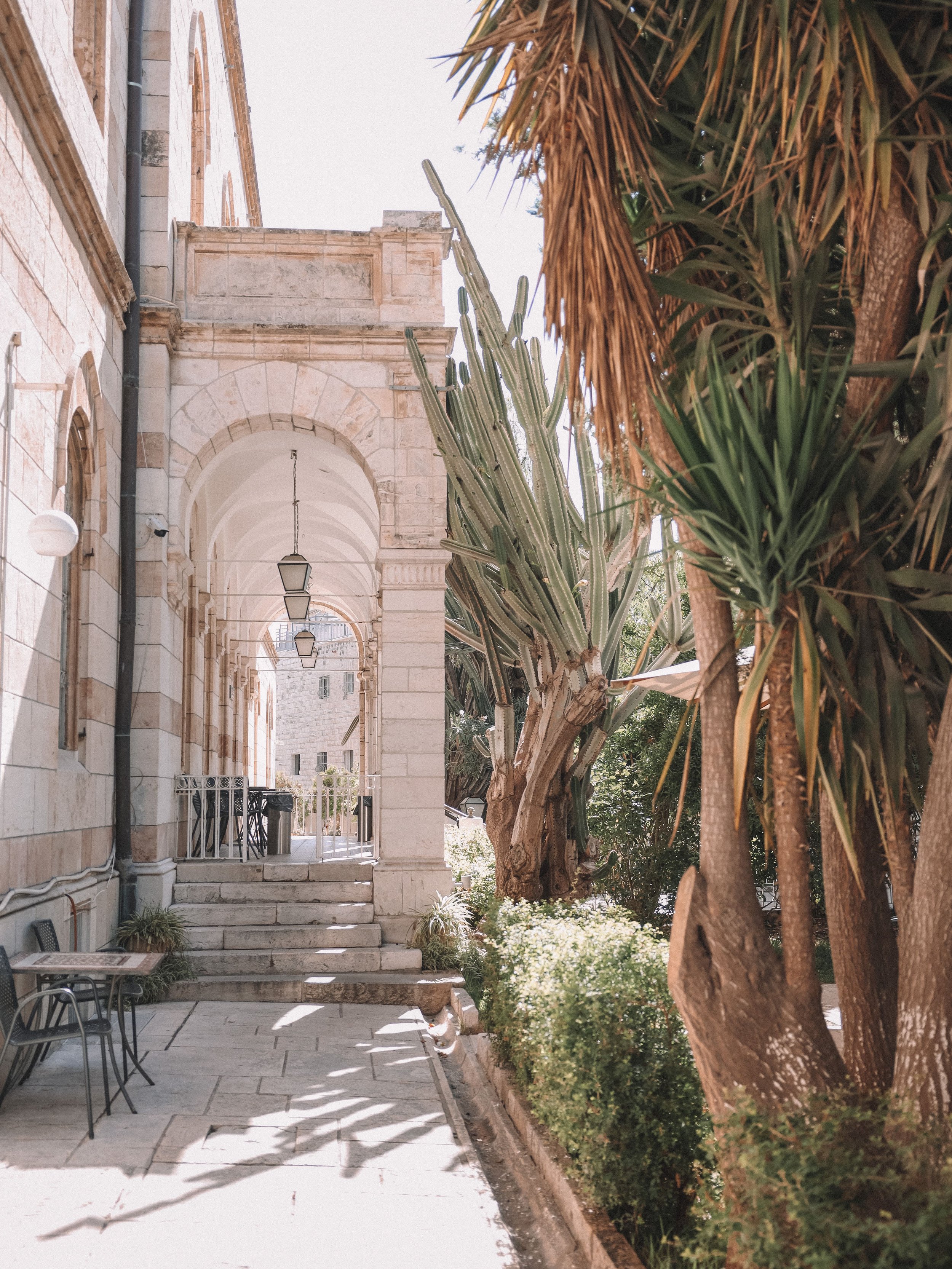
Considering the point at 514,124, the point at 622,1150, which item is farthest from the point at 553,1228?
the point at 514,124

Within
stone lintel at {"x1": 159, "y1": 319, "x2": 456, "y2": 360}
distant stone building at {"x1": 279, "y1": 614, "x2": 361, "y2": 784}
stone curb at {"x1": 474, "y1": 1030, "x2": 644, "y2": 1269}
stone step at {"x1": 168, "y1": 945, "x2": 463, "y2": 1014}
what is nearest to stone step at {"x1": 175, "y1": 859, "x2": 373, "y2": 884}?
stone step at {"x1": 168, "y1": 945, "x2": 463, "y2": 1014}

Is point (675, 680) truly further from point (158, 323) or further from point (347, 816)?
point (347, 816)

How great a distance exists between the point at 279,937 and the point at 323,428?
14.4ft

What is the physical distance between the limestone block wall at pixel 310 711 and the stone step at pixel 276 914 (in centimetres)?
2438

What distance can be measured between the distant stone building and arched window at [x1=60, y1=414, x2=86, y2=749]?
25.4m

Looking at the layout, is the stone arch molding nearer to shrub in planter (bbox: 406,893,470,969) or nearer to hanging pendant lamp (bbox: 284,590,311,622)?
hanging pendant lamp (bbox: 284,590,311,622)

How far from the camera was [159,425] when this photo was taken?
952 cm

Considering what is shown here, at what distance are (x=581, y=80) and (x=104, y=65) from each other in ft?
21.5

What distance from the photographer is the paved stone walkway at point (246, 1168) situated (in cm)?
382

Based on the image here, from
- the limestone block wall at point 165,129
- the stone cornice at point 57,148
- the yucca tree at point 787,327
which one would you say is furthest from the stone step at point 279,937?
the yucca tree at point 787,327

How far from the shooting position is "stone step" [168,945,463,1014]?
26.9ft

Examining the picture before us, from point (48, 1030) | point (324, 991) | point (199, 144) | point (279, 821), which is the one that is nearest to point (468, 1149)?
point (48, 1030)

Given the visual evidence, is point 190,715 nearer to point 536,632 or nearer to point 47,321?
point 536,632

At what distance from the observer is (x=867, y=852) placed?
3502 millimetres
